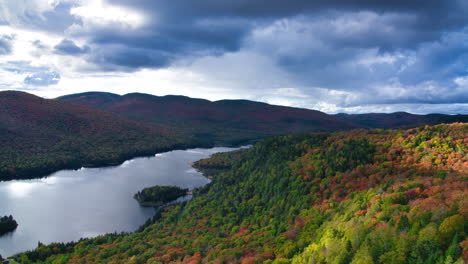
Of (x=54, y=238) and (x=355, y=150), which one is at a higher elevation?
(x=355, y=150)

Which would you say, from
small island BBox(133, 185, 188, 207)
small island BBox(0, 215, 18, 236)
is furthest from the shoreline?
small island BBox(133, 185, 188, 207)

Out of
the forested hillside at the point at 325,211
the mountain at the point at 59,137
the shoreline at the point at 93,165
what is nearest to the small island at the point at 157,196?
the forested hillside at the point at 325,211

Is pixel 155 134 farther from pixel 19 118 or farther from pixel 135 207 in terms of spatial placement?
pixel 135 207

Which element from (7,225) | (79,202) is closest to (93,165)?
(79,202)

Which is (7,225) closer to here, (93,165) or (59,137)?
(93,165)

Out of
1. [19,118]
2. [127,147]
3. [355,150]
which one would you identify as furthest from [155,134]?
A: [355,150]

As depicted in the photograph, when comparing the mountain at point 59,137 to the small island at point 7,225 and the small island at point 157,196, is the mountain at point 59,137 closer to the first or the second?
the small island at point 7,225
